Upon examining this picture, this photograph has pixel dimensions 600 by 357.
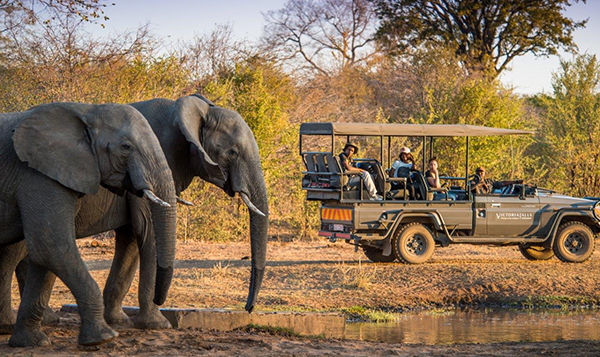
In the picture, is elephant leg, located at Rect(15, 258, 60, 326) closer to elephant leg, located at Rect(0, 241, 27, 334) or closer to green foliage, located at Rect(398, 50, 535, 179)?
elephant leg, located at Rect(0, 241, 27, 334)

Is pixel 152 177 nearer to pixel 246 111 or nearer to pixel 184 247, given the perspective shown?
pixel 184 247

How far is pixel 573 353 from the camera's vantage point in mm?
8820

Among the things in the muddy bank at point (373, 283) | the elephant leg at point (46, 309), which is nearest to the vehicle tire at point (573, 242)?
the muddy bank at point (373, 283)

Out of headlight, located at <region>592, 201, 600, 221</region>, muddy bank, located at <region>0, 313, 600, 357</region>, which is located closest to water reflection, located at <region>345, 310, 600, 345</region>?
muddy bank, located at <region>0, 313, 600, 357</region>

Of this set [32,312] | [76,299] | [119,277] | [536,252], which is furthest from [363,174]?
[76,299]

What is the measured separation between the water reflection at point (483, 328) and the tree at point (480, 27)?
2393 centimetres

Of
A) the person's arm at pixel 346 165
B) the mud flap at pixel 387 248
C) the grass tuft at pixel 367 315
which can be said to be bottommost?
the grass tuft at pixel 367 315

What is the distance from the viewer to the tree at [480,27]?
37281mm

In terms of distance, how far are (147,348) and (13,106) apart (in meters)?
11.3

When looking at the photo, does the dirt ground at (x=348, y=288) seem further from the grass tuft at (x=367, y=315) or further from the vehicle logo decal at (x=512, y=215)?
the vehicle logo decal at (x=512, y=215)

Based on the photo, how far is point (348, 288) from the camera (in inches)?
552

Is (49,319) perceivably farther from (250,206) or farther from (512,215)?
(512,215)

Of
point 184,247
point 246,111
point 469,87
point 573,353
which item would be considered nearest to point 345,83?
point 469,87

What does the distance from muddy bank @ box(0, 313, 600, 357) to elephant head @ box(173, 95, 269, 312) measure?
2.14 feet
